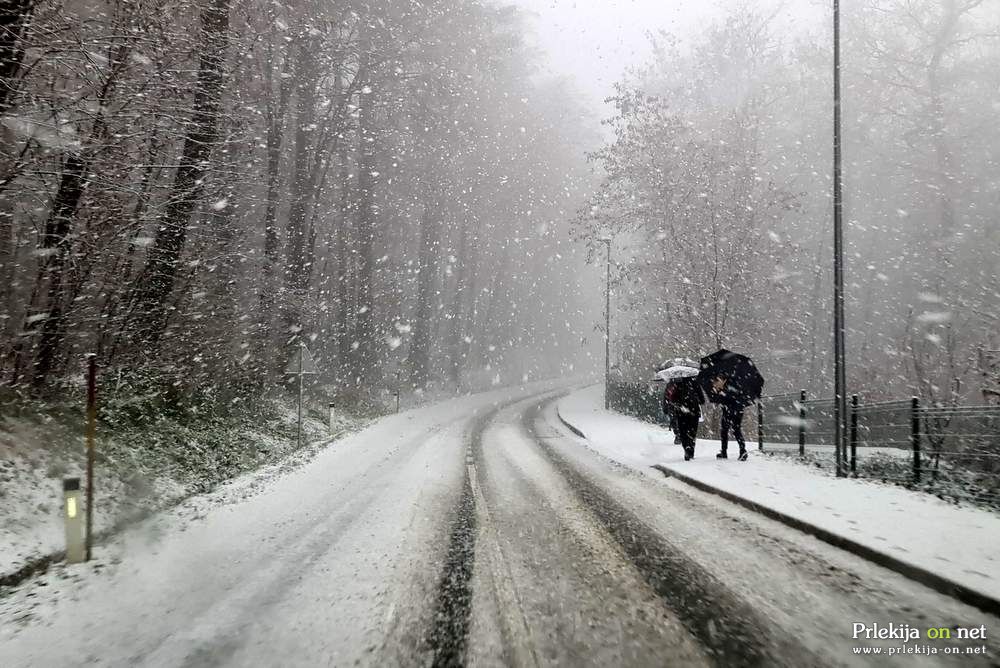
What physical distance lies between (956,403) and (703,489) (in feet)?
21.4

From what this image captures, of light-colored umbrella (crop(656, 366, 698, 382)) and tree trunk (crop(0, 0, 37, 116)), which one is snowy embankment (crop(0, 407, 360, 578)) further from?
light-colored umbrella (crop(656, 366, 698, 382))

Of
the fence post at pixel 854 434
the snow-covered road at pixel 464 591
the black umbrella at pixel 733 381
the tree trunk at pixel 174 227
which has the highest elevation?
the tree trunk at pixel 174 227

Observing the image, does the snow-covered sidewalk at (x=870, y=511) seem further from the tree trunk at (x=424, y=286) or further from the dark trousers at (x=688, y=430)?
the tree trunk at (x=424, y=286)

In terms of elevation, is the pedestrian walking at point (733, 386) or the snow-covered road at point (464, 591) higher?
the pedestrian walking at point (733, 386)

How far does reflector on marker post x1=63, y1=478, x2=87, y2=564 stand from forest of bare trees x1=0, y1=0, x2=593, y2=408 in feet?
11.5

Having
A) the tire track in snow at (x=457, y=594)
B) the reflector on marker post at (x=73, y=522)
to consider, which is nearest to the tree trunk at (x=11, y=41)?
the reflector on marker post at (x=73, y=522)

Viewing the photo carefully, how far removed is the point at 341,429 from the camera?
58.4 feet

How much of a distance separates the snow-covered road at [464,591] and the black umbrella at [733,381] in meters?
3.66

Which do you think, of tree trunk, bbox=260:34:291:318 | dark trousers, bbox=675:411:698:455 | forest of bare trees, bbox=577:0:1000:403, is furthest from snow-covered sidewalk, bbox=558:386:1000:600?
tree trunk, bbox=260:34:291:318

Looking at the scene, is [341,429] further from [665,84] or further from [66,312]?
[665,84]

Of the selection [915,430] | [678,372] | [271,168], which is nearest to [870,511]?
[915,430]

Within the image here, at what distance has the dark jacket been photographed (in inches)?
452

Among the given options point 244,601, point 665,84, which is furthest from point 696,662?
point 665,84

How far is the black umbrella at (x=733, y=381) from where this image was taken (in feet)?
35.5
